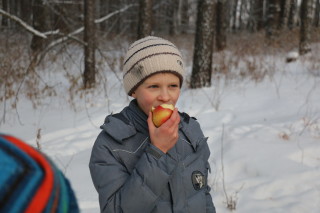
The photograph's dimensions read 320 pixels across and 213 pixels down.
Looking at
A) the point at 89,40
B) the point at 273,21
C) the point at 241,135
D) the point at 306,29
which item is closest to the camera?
the point at 241,135

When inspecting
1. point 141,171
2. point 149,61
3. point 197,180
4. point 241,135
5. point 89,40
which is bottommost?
point 241,135

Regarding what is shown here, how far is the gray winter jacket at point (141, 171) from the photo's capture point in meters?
1.31

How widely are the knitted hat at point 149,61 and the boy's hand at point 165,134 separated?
292mm

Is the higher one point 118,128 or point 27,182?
point 27,182

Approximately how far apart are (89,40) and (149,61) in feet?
16.6

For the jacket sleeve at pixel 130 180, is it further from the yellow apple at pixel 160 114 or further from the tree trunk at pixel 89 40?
the tree trunk at pixel 89 40

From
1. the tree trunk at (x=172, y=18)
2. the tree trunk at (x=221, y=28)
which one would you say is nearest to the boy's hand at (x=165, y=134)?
the tree trunk at (x=221, y=28)

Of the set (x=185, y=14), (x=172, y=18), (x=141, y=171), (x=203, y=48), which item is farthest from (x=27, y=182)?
(x=185, y=14)

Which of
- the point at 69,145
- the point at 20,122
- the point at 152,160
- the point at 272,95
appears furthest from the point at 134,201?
the point at 272,95

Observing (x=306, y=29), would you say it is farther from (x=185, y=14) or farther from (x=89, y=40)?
(x=185, y=14)

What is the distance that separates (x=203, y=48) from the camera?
6.02 metres

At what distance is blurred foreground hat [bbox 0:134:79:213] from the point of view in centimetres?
45

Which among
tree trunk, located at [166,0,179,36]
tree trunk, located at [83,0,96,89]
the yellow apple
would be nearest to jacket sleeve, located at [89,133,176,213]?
the yellow apple

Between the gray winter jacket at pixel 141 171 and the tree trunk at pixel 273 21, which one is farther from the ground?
the tree trunk at pixel 273 21
